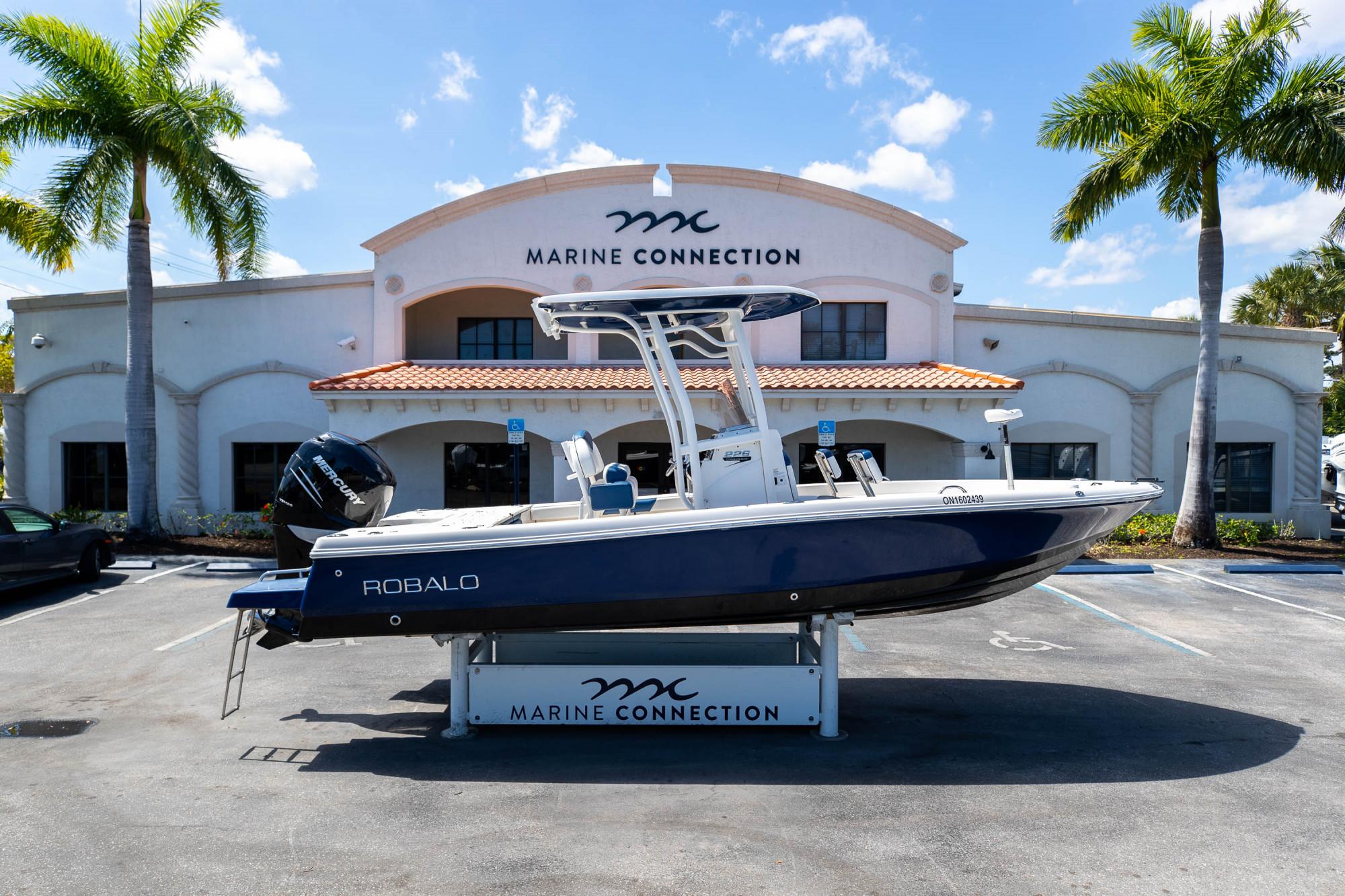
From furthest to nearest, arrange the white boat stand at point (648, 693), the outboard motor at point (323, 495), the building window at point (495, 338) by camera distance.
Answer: the building window at point (495, 338), the outboard motor at point (323, 495), the white boat stand at point (648, 693)

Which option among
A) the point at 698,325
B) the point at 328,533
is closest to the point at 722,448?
the point at 698,325

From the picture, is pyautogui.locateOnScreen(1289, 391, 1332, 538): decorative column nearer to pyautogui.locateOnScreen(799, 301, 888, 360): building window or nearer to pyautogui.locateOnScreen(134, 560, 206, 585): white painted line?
pyautogui.locateOnScreen(799, 301, 888, 360): building window

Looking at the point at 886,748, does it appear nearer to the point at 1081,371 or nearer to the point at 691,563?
the point at 691,563

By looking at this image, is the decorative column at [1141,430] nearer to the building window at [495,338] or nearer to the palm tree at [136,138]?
the building window at [495,338]

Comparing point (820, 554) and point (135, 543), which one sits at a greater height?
point (820, 554)

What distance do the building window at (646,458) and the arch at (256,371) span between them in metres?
5.92

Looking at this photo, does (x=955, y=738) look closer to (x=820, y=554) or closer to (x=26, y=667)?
(x=820, y=554)

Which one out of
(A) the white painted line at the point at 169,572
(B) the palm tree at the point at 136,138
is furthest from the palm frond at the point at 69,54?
(A) the white painted line at the point at 169,572

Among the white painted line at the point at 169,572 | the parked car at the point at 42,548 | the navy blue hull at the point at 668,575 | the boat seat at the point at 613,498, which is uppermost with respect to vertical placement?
the boat seat at the point at 613,498

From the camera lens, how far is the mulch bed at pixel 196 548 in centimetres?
1331

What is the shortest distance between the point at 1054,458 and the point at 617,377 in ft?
27.4

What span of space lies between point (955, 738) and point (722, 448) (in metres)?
2.42

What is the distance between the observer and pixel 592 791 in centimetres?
460

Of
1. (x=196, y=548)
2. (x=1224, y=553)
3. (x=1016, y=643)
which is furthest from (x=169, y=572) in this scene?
(x=1224, y=553)
